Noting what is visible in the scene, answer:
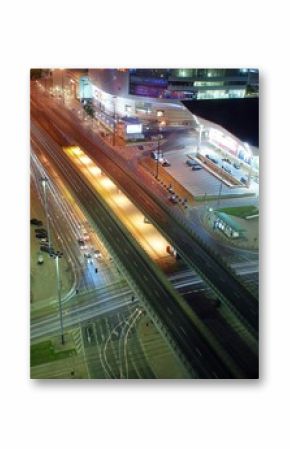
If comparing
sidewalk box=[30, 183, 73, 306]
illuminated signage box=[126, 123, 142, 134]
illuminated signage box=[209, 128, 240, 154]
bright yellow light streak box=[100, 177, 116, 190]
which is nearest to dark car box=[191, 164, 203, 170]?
illuminated signage box=[209, 128, 240, 154]

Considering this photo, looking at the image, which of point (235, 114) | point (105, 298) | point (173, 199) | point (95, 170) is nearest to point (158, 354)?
point (105, 298)

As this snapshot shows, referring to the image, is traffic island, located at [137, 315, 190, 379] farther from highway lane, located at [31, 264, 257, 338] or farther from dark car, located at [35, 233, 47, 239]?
dark car, located at [35, 233, 47, 239]

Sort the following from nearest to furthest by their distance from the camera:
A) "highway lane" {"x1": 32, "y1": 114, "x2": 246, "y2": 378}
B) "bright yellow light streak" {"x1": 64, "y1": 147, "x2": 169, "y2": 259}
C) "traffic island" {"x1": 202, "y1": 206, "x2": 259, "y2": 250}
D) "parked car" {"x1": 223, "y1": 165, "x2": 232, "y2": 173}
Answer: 1. "highway lane" {"x1": 32, "y1": 114, "x2": 246, "y2": 378}
2. "traffic island" {"x1": 202, "y1": 206, "x2": 259, "y2": 250}
3. "parked car" {"x1": 223, "y1": 165, "x2": 232, "y2": 173}
4. "bright yellow light streak" {"x1": 64, "y1": 147, "x2": 169, "y2": 259}

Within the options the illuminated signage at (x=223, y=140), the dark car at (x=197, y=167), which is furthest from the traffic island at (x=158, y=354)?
the illuminated signage at (x=223, y=140)

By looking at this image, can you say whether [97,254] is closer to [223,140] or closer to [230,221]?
[230,221]
